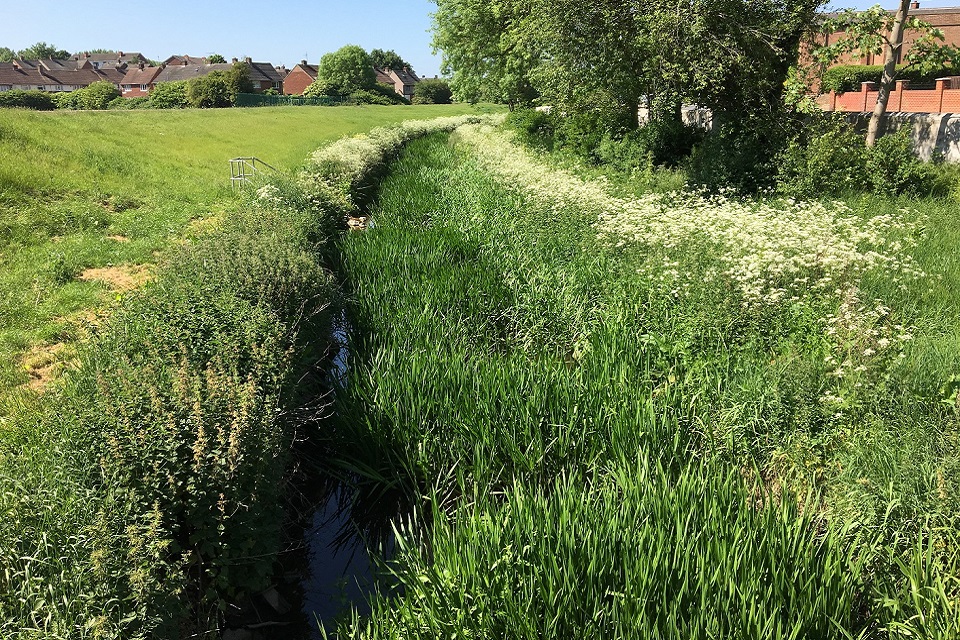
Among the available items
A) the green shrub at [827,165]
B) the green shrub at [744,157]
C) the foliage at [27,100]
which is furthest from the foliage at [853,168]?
the foliage at [27,100]

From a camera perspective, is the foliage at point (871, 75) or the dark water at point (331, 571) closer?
the dark water at point (331, 571)

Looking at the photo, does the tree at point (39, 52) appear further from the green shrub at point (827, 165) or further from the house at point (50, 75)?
the green shrub at point (827, 165)

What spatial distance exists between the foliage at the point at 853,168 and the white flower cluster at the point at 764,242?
50.6 inches

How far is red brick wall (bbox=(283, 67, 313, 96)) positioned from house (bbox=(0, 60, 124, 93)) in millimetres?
26858

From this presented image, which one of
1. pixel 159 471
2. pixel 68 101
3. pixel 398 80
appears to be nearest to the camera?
pixel 159 471

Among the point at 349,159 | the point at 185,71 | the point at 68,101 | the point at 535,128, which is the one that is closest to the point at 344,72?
the point at 185,71

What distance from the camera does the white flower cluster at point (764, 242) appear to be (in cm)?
620

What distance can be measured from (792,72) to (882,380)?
9.97 m

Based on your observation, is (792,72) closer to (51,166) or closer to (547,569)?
(547,569)

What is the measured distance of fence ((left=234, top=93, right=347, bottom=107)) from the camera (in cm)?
6419

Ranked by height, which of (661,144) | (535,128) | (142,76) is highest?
(142,76)

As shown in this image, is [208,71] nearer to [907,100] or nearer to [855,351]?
[907,100]

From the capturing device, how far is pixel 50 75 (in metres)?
100

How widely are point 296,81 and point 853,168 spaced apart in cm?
10518
